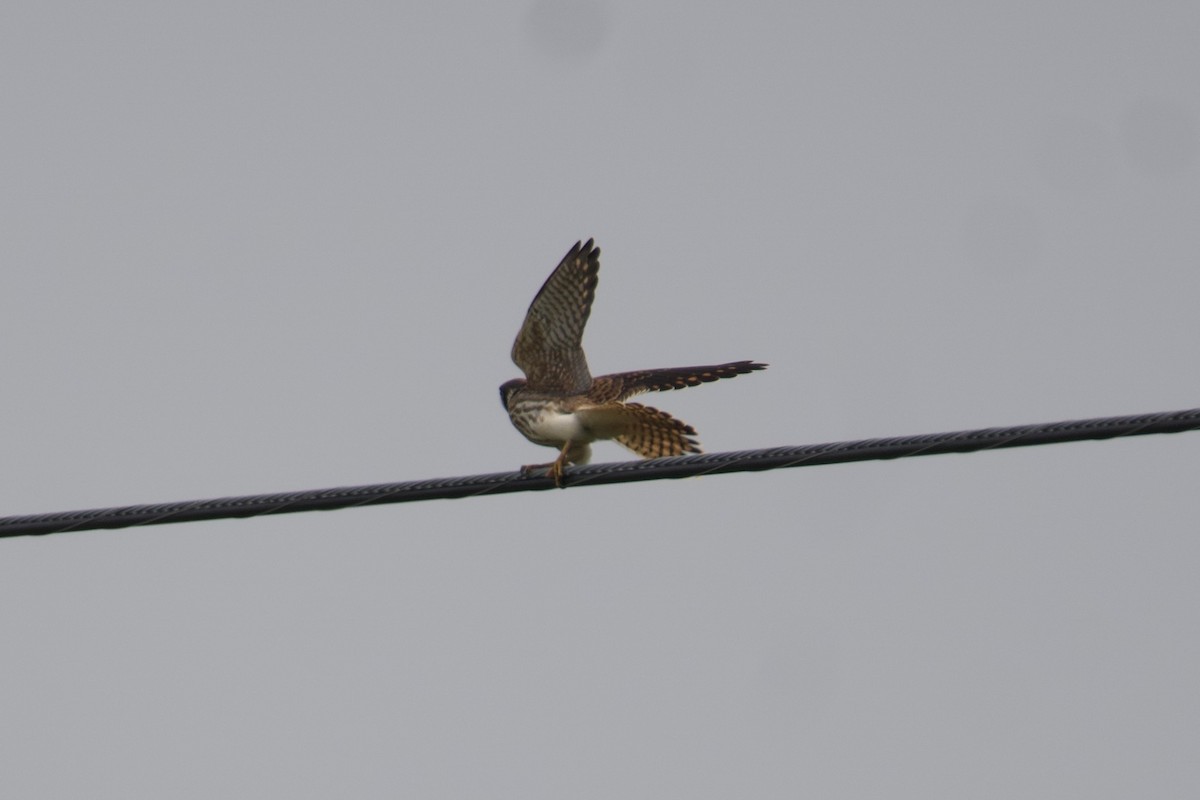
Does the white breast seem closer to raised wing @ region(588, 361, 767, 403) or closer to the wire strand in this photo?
raised wing @ region(588, 361, 767, 403)

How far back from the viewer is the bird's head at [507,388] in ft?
34.4

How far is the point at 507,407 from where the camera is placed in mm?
10461

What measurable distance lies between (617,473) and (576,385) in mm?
2931

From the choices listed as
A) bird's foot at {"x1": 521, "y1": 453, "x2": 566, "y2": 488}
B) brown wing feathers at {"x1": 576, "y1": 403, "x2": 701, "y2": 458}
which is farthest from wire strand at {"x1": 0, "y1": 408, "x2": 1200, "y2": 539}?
brown wing feathers at {"x1": 576, "y1": 403, "x2": 701, "y2": 458}

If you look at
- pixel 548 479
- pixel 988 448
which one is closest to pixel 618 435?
pixel 548 479

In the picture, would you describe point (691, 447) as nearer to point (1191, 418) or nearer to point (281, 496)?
point (281, 496)

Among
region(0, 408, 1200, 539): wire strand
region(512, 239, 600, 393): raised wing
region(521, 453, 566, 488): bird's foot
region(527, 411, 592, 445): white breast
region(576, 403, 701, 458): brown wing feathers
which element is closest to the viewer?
region(0, 408, 1200, 539): wire strand

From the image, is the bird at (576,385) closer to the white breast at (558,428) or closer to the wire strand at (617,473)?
the white breast at (558,428)

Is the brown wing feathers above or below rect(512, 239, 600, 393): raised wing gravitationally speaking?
below

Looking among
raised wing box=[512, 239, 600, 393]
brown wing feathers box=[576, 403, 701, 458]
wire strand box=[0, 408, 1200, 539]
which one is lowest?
wire strand box=[0, 408, 1200, 539]

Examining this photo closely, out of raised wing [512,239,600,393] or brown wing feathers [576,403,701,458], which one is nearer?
brown wing feathers [576,403,701,458]

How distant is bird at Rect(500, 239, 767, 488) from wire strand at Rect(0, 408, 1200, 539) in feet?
6.30

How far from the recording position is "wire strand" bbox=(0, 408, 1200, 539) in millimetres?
6488

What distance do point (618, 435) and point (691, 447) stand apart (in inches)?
17.0
